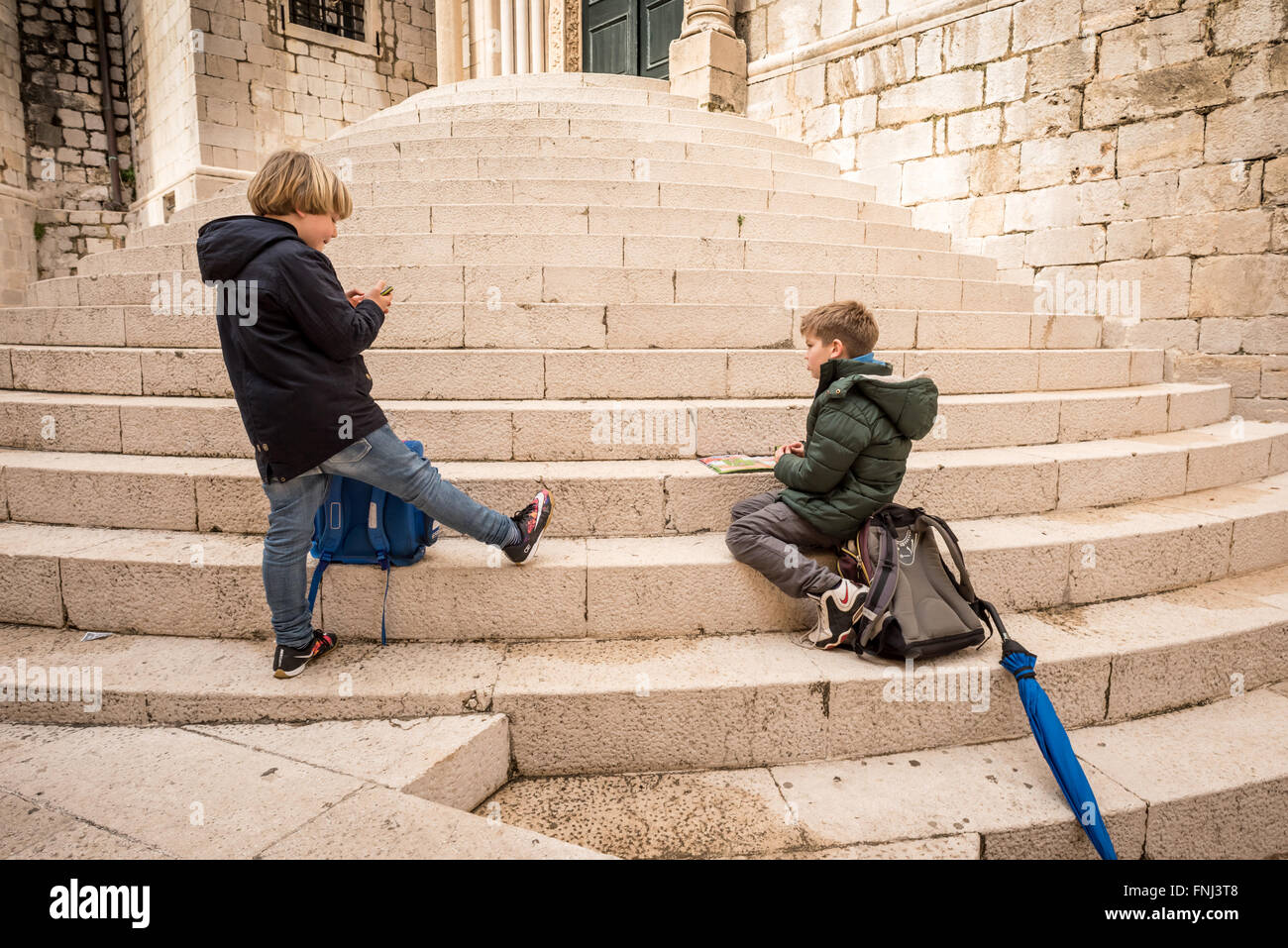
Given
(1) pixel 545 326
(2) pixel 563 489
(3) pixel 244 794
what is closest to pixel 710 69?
(1) pixel 545 326

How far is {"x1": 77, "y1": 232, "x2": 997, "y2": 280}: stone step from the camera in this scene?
16.1 ft

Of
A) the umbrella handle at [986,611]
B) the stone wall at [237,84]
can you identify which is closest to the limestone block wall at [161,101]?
the stone wall at [237,84]

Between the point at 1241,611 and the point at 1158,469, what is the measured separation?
110 cm

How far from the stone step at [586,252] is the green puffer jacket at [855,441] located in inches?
97.1

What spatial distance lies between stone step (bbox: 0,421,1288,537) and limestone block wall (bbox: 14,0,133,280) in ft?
54.0

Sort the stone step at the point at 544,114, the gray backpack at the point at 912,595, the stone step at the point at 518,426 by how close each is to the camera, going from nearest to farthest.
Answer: the gray backpack at the point at 912,595, the stone step at the point at 518,426, the stone step at the point at 544,114

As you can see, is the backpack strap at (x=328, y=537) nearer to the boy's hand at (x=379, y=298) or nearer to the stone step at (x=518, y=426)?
the boy's hand at (x=379, y=298)

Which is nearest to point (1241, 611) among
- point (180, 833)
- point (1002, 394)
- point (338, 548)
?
point (1002, 394)

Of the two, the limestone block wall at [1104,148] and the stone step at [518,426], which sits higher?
the limestone block wall at [1104,148]

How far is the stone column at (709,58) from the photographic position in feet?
30.7

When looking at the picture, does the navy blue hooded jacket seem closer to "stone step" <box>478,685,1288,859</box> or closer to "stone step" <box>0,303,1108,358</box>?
"stone step" <box>478,685,1288,859</box>

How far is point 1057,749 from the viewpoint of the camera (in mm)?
2416

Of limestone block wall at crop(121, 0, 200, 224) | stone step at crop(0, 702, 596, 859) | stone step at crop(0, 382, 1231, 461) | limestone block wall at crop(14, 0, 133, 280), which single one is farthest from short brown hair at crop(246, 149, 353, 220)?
limestone block wall at crop(14, 0, 133, 280)

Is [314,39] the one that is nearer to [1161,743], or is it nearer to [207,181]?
[207,181]
